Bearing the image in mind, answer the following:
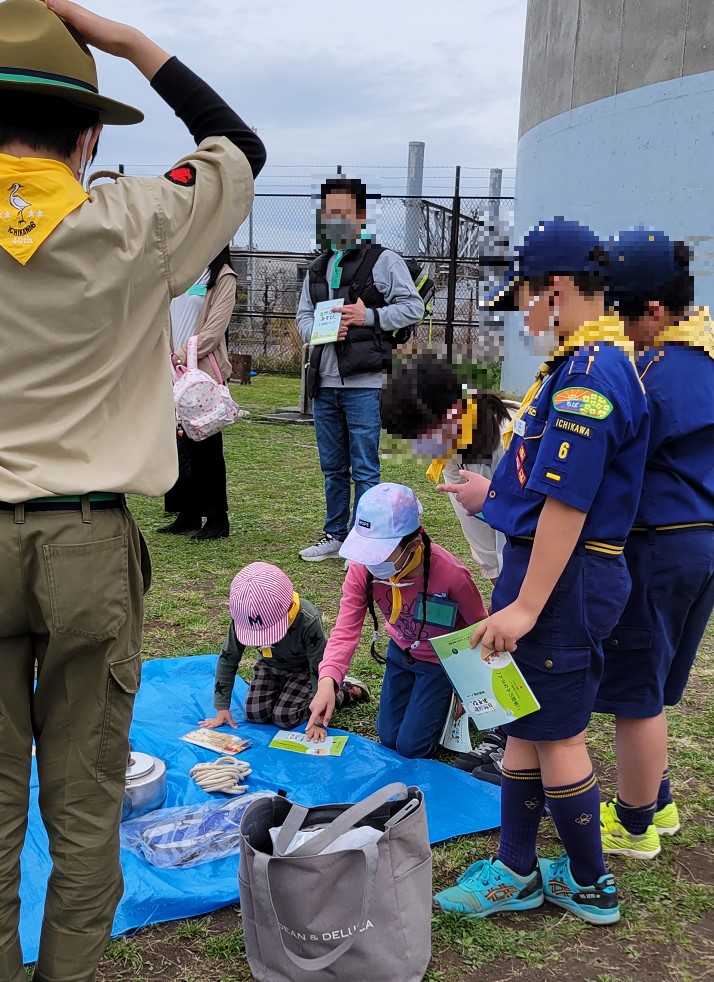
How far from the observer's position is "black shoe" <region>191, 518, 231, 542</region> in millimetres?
5454

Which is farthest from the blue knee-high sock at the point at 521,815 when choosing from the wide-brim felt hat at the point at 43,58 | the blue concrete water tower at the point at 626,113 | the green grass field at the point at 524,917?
the blue concrete water tower at the point at 626,113

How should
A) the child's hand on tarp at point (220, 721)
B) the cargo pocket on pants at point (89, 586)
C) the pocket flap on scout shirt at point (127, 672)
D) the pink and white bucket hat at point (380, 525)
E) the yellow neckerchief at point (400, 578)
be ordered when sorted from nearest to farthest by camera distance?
the cargo pocket on pants at point (89, 586) < the pocket flap on scout shirt at point (127, 672) < the pink and white bucket hat at point (380, 525) < the yellow neckerchief at point (400, 578) < the child's hand on tarp at point (220, 721)

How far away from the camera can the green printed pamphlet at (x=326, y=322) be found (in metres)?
4.77

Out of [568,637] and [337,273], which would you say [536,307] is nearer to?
[568,637]

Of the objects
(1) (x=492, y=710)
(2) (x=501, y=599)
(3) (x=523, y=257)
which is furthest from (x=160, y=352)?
(1) (x=492, y=710)

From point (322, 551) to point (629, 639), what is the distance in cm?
309

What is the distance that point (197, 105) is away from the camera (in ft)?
4.99

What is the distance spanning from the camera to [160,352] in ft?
4.99

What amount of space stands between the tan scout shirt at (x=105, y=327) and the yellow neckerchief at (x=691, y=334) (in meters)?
1.08

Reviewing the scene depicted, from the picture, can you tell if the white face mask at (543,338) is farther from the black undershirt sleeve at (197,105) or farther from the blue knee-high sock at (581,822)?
the blue knee-high sock at (581,822)

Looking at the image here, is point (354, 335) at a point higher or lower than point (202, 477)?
higher

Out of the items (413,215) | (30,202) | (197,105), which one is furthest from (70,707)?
(413,215)

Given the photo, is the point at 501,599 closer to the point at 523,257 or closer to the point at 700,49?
the point at 523,257

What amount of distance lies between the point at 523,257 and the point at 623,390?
35 cm
